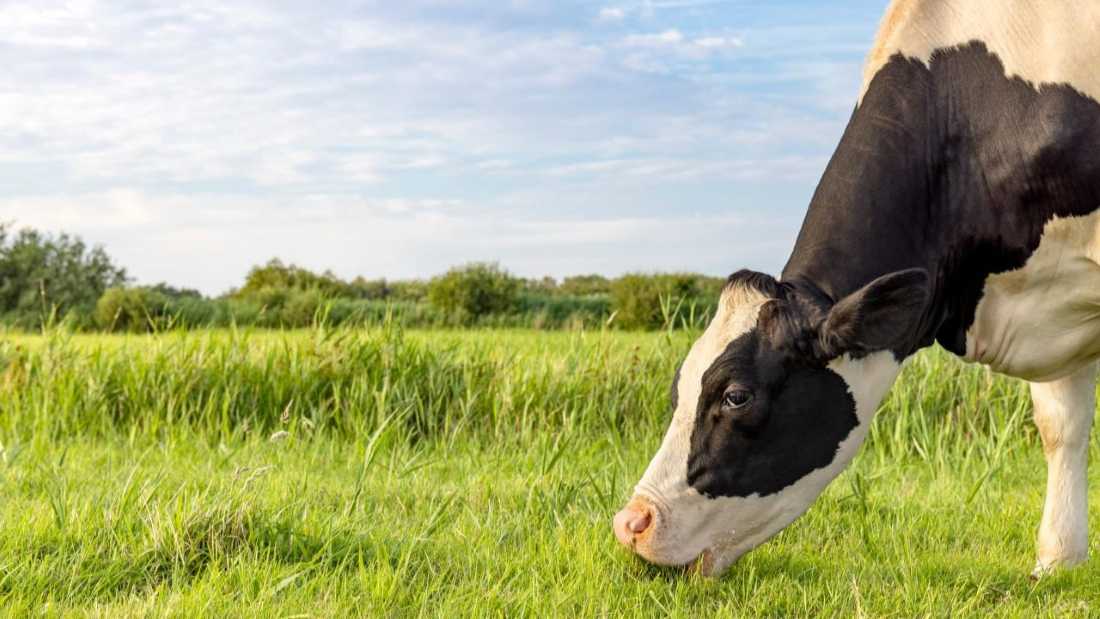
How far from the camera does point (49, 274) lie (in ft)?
74.0

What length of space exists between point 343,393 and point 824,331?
5254 mm

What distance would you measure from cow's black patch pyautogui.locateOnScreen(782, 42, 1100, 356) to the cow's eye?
49cm

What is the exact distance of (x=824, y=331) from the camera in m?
4.13

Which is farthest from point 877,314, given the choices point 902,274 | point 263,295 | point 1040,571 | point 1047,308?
point 263,295

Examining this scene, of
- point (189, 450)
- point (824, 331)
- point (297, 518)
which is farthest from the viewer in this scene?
point (189, 450)

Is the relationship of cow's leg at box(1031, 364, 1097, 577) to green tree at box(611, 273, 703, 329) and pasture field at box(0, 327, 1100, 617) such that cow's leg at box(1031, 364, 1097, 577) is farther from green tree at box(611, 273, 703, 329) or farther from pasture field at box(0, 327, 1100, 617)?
green tree at box(611, 273, 703, 329)

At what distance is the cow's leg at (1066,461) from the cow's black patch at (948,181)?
4.02 ft

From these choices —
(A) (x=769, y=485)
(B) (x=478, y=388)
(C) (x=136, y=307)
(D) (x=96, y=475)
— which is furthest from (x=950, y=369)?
(C) (x=136, y=307)

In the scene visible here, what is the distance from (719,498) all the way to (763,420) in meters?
0.35

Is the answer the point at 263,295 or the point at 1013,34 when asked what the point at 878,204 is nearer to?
the point at 1013,34

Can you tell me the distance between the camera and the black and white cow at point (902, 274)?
4.22 metres

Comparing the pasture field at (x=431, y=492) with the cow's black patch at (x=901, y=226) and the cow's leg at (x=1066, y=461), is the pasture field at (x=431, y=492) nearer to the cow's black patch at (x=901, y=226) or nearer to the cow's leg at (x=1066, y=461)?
the cow's leg at (x=1066, y=461)

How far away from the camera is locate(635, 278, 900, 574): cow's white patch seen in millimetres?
4266

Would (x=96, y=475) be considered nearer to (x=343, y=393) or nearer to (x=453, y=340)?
(x=343, y=393)
